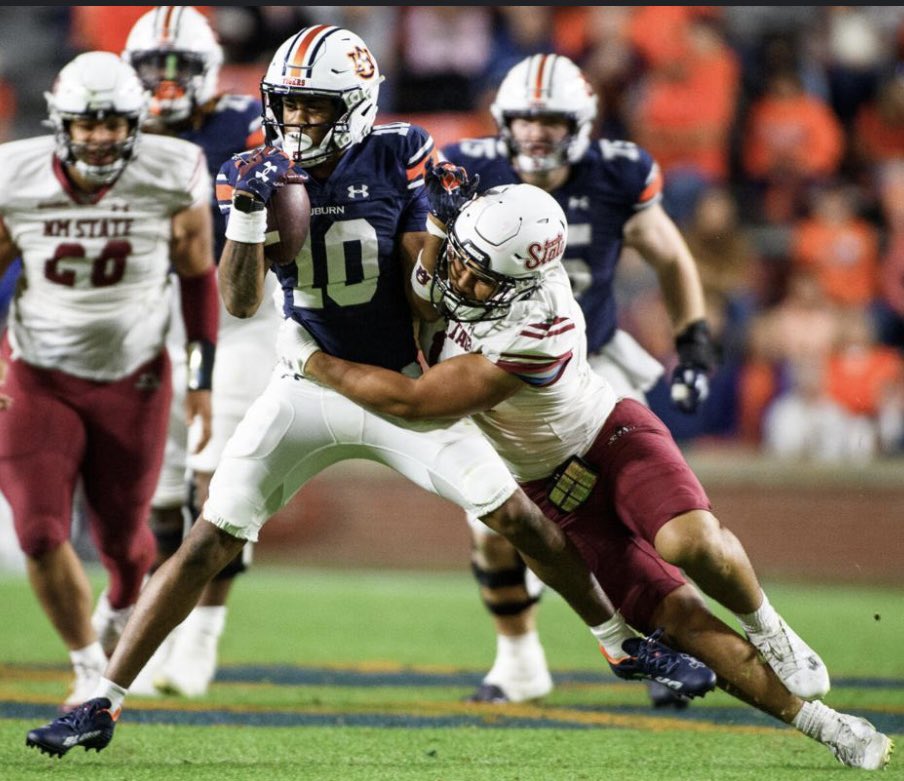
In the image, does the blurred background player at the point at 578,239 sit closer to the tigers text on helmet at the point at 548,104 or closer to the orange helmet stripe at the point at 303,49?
the tigers text on helmet at the point at 548,104

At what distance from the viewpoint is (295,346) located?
167 inches

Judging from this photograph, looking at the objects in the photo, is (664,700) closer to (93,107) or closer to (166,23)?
(93,107)

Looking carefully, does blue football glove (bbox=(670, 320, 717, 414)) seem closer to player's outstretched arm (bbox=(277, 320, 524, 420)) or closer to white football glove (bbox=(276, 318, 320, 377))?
player's outstretched arm (bbox=(277, 320, 524, 420))

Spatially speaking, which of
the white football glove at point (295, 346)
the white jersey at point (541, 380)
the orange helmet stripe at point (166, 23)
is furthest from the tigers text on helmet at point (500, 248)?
the orange helmet stripe at point (166, 23)

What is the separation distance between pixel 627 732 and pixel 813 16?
7.57 meters

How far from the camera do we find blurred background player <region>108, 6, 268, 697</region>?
18.3 ft

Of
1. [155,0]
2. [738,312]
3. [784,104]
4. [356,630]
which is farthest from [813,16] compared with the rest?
[356,630]

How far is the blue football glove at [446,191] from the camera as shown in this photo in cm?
415

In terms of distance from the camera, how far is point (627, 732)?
4723 millimetres

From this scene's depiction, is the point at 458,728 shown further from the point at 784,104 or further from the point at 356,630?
the point at 784,104

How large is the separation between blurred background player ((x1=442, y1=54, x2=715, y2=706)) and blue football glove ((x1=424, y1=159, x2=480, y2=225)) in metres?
1.14

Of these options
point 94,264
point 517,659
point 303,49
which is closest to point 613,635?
→ point 517,659

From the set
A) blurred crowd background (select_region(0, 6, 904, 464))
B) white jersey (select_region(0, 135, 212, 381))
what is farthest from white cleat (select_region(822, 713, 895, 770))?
blurred crowd background (select_region(0, 6, 904, 464))

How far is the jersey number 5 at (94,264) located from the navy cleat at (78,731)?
5.23ft
